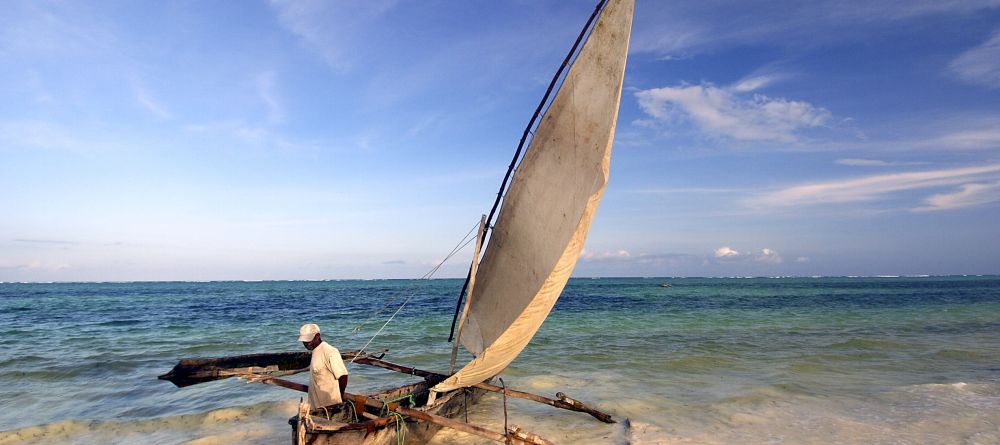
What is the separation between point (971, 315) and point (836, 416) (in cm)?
2589

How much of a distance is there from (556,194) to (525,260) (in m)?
1.21

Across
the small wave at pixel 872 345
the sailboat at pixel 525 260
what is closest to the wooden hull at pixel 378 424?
the sailboat at pixel 525 260

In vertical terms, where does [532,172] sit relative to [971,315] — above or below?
above

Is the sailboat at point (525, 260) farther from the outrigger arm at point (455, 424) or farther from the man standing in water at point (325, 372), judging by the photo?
the man standing in water at point (325, 372)

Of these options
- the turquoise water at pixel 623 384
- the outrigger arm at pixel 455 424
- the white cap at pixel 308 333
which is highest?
the white cap at pixel 308 333

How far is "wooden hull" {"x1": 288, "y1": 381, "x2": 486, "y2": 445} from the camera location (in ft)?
17.5

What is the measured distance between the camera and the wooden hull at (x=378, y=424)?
5332 mm

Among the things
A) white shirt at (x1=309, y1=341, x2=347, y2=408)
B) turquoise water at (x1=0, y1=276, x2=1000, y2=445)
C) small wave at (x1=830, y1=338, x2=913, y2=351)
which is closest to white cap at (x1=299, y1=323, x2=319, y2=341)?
white shirt at (x1=309, y1=341, x2=347, y2=408)

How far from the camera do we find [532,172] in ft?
24.7

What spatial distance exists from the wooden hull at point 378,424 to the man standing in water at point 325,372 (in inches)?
11.1

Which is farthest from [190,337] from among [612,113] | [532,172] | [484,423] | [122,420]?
[612,113]

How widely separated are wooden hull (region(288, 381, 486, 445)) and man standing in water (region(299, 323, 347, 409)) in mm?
282

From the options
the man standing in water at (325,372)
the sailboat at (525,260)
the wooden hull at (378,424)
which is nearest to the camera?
the wooden hull at (378,424)

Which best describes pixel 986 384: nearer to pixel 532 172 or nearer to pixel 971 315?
pixel 532 172
